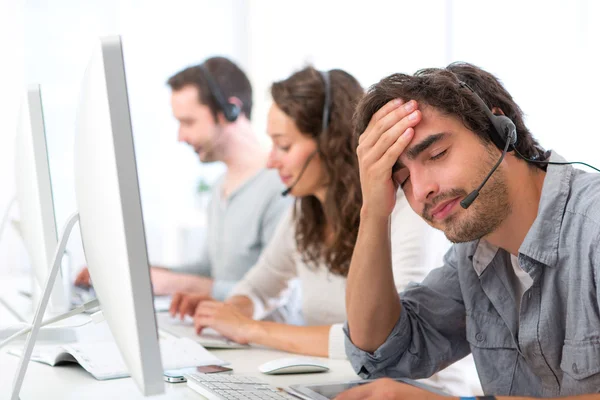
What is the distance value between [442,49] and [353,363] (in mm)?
2345

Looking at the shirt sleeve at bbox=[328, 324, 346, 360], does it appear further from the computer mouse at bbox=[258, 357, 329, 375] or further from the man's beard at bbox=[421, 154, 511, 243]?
the man's beard at bbox=[421, 154, 511, 243]

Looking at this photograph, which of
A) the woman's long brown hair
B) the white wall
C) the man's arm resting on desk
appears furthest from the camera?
the white wall

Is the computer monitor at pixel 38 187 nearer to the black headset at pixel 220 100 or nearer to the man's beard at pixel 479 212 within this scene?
the man's beard at pixel 479 212

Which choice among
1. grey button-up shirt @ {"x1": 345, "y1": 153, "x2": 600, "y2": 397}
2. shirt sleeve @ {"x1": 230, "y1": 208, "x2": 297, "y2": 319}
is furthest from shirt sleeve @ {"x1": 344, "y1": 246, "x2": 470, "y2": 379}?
shirt sleeve @ {"x1": 230, "y1": 208, "x2": 297, "y2": 319}

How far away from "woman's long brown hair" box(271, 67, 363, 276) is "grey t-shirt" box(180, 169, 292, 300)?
0.60 m

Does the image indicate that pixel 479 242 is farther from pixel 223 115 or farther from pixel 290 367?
pixel 223 115

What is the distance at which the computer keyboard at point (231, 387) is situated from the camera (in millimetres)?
1069

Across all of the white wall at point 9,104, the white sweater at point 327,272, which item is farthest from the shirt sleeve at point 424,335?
the white wall at point 9,104

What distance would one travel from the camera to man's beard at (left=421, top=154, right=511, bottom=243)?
114cm

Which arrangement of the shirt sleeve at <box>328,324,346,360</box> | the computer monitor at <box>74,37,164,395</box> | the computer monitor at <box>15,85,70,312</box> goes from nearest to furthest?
the computer monitor at <box>74,37,164,395</box> < the computer monitor at <box>15,85,70,312</box> < the shirt sleeve at <box>328,324,346,360</box>

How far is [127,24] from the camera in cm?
436

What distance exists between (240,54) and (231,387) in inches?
153

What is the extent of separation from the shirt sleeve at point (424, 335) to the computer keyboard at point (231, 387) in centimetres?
23

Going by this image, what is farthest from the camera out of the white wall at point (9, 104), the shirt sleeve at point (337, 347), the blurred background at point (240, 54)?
the white wall at point (9, 104)
